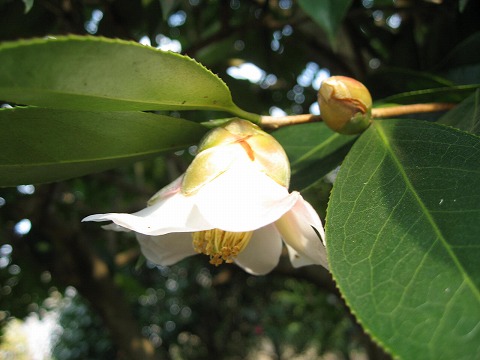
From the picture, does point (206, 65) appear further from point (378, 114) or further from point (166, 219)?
point (166, 219)

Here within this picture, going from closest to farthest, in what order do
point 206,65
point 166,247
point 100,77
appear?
point 100,77 → point 166,247 → point 206,65

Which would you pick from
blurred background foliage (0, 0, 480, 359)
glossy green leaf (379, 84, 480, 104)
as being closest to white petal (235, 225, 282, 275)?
blurred background foliage (0, 0, 480, 359)

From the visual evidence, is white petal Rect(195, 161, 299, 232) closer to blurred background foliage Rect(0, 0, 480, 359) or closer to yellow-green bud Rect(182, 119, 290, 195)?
yellow-green bud Rect(182, 119, 290, 195)

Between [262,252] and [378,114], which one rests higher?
[378,114]

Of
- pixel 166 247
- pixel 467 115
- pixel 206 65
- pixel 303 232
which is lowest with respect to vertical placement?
pixel 206 65

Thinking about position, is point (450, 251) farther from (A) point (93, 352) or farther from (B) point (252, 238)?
(A) point (93, 352)

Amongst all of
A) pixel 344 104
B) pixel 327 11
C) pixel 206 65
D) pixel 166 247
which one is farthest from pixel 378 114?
pixel 206 65

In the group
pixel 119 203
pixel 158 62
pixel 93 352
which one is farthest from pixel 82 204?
pixel 93 352
